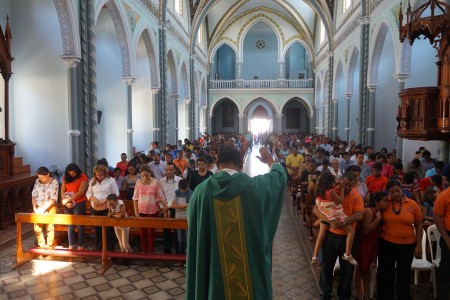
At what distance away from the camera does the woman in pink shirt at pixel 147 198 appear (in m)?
6.18

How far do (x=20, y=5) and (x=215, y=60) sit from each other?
987 inches

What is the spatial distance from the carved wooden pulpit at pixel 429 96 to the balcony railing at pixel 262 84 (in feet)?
75.2

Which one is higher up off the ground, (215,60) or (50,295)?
(215,60)

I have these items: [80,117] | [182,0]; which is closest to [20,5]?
[80,117]

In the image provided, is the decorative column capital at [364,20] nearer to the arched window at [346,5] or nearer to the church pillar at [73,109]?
the arched window at [346,5]

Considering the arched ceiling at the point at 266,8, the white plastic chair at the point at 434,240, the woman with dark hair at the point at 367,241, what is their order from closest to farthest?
the woman with dark hair at the point at 367,241 → the white plastic chair at the point at 434,240 → the arched ceiling at the point at 266,8

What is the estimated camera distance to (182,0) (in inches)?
810

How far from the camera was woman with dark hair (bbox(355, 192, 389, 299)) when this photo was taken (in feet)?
13.8

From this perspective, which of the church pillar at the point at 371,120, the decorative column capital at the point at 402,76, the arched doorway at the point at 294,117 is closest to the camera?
the decorative column capital at the point at 402,76

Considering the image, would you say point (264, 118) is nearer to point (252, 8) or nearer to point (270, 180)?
point (252, 8)

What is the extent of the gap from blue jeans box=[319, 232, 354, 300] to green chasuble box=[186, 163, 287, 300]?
6.12 ft

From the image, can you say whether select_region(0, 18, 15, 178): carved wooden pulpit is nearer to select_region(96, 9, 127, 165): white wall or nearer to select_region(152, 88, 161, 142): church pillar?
select_region(96, 9, 127, 165): white wall

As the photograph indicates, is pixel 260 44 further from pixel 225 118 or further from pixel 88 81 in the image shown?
pixel 88 81

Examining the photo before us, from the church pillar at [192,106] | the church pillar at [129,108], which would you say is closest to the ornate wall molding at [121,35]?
the church pillar at [129,108]
